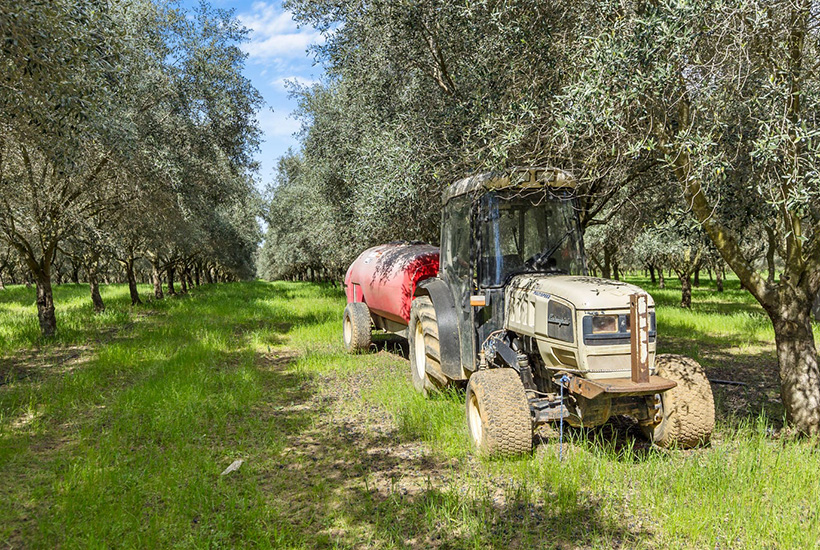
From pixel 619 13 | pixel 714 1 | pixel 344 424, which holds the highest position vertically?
pixel 619 13

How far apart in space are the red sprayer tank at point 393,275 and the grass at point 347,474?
1279mm

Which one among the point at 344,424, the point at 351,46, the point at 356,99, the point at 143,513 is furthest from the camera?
the point at 356,99

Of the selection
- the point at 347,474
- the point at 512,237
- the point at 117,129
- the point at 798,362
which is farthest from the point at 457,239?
the point at 117,129

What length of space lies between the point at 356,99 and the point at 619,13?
7175mm

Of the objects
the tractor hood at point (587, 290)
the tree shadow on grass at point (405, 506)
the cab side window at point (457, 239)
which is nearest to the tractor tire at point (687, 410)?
the tractor hood at point (587, 290)

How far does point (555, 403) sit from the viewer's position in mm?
4996

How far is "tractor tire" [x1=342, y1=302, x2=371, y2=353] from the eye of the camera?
34.3 ft

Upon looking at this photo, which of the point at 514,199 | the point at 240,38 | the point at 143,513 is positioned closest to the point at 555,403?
the point at 514,199

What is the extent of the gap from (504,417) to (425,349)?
220cm

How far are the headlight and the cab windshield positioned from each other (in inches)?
49.3

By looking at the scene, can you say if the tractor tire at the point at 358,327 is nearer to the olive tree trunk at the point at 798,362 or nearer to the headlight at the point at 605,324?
the headlight at the point at 605,324

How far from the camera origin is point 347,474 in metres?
5.03

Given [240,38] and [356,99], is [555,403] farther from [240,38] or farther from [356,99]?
[240,38]

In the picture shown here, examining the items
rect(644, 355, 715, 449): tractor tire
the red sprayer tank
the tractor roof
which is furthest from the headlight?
the red sprayer tank
